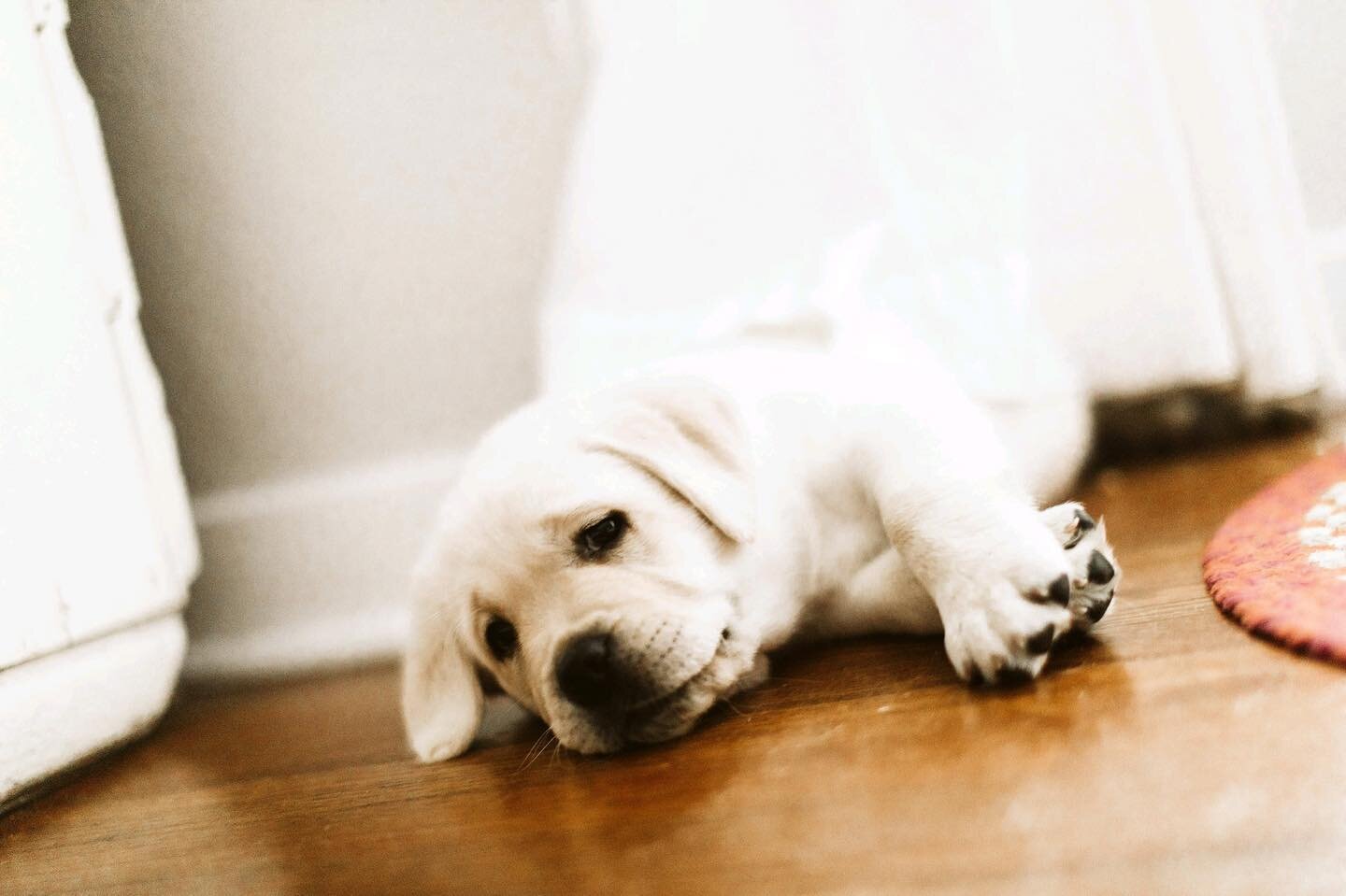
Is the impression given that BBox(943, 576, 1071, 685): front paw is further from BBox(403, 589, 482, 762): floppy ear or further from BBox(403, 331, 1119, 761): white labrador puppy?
BBox(403, 589, 482, 762): floppy ear

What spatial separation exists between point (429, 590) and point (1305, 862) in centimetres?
116

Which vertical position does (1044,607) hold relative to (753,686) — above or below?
above

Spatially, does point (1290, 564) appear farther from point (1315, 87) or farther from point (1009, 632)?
point (1315, 87)

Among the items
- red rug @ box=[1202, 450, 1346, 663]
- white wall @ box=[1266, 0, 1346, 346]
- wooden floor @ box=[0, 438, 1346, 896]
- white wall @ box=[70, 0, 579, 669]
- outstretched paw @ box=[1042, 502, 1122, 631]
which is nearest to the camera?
wooden floor @ box=[0, 438, 1346, 896]

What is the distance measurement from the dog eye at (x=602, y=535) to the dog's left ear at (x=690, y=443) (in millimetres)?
88

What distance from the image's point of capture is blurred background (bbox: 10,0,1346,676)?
2346mm

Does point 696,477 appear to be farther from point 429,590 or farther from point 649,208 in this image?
point 649,208

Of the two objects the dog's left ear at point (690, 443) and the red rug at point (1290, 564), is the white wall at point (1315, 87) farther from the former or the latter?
the dog's left ear at point (690, 443)

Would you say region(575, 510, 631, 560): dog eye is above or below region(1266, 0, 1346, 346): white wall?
below

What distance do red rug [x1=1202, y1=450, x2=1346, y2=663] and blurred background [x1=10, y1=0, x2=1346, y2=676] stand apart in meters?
0.70

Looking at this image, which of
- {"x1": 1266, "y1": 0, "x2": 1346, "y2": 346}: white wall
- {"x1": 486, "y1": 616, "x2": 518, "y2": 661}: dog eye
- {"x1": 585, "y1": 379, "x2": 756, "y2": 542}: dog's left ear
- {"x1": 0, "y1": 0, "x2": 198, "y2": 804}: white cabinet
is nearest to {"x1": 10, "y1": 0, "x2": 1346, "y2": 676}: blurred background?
{"x1": 1266, "y1": 0, "x2": 1346, "y2": 346}: white wall

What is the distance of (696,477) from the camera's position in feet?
4.88

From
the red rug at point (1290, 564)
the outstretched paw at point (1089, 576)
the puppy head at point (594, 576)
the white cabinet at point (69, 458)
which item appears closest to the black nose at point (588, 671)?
the puppy head at point (594, 576)

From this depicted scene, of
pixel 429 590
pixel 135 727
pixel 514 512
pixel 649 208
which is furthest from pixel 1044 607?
pixel 135 727
